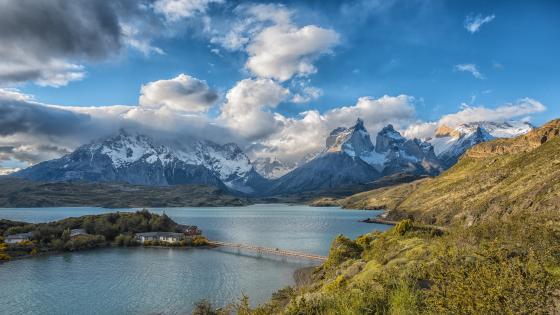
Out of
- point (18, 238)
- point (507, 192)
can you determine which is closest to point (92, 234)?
point (18, 238)

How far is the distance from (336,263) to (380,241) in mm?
8413

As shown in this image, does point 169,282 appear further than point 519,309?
Yes

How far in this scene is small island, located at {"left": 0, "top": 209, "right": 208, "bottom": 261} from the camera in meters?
127

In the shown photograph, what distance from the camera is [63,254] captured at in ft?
409

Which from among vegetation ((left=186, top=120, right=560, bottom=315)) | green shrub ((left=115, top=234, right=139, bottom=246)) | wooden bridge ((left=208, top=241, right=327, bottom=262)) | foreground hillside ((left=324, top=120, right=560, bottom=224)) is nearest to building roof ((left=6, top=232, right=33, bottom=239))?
green shrub ((left=115, top=234, right=139, bottom=246))

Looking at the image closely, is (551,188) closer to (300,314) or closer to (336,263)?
(336,263)

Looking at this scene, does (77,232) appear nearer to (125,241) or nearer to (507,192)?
(125,241)

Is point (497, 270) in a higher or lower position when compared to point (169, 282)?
higher

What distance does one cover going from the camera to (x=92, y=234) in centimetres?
14712

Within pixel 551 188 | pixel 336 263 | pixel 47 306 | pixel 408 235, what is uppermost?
pixel 551 188

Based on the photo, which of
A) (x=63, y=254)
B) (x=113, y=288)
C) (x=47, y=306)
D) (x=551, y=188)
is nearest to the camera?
(x=47, y=306)

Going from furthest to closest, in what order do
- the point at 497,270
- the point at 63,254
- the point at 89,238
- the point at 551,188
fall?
the point at 89,238, the point at 63,254, the point at 551,188, the point at 497,270

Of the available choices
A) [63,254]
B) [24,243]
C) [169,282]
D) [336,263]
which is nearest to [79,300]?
[169,282]

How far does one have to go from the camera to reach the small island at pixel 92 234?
127 meters
